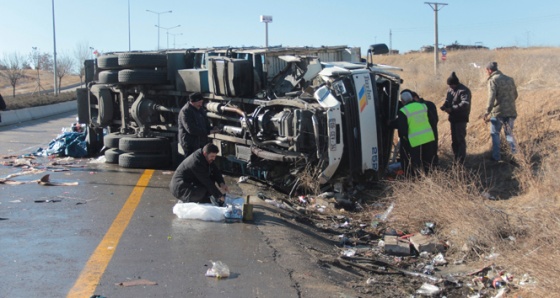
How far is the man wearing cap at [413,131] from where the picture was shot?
984cm

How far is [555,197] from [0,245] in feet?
21.2

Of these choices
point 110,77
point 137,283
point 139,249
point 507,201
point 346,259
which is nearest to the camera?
point 137,283

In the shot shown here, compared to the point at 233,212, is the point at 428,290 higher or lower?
lower

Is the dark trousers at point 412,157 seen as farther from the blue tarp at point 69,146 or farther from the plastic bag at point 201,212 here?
the blue tarp at point 69,146

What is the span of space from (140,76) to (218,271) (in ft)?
24.4

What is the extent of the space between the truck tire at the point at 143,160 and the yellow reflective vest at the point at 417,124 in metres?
5.11

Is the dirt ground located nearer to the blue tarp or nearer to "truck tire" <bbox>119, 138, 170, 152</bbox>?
"truck tire" <bbox>119, 138, 170, 152</bbox>

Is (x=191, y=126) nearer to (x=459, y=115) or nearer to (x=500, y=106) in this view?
(x=459, y=115)

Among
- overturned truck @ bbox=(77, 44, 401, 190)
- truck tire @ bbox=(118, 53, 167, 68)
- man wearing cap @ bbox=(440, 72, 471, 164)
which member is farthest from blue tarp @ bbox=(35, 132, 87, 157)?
man wearing cap @ bbox=(440, 72, 471, 164)

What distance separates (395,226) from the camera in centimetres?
848

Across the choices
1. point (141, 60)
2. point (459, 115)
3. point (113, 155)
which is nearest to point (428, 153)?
point (459, 115)

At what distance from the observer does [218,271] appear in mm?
5922

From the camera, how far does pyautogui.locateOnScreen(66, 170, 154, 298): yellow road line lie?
5495 mm

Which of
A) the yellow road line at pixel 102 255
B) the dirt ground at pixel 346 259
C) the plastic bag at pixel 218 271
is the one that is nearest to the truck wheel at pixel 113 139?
the yellow road line at pixel 102 255
